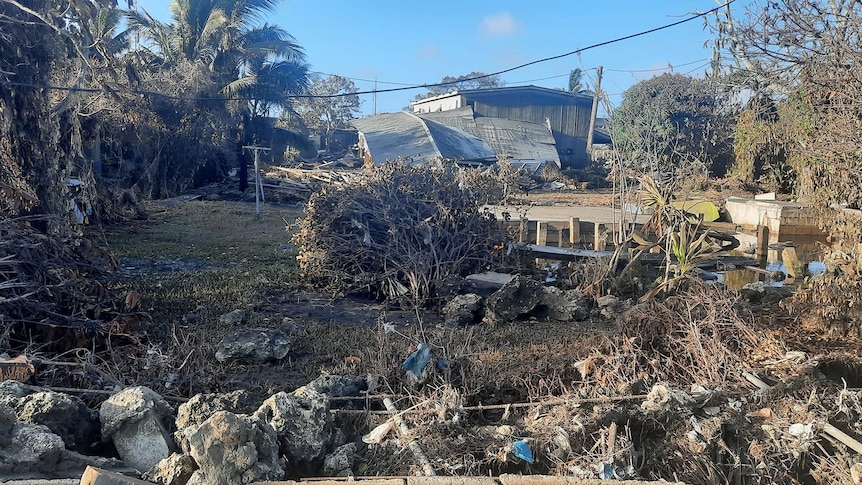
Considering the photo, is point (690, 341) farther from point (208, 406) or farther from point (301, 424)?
point (208, 406)

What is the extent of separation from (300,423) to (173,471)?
0.72 meters

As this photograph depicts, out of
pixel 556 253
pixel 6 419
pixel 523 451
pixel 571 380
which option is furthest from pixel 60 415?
pixel 556 253

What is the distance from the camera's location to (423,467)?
3461mm

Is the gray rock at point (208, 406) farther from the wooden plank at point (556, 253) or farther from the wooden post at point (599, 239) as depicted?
the wooden post at point (599, 239)

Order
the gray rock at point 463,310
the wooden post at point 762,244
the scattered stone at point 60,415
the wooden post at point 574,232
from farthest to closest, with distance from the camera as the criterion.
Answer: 1. the wooden post at point 762,244
2. the wooden post at point 574,232
3. the gray rock at point 463,310
4. the scattered stone at point 60,415

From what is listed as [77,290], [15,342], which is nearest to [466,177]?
[77,290]

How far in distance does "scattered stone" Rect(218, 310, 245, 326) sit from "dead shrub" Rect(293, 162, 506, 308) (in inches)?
74.7

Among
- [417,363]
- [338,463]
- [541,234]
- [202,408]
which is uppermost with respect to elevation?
[541,234]

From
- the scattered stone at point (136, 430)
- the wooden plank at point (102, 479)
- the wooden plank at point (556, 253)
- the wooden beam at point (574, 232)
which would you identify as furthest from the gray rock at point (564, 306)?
the wooden plank at point (102, 479)

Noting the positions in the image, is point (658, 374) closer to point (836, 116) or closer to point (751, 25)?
point (836, 116)

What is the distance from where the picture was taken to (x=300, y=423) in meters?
3.57

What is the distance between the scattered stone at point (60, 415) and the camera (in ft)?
11.5

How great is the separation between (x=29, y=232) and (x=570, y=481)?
5.82 m

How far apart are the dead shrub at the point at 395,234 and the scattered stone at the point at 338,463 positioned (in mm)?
Result: 4920
